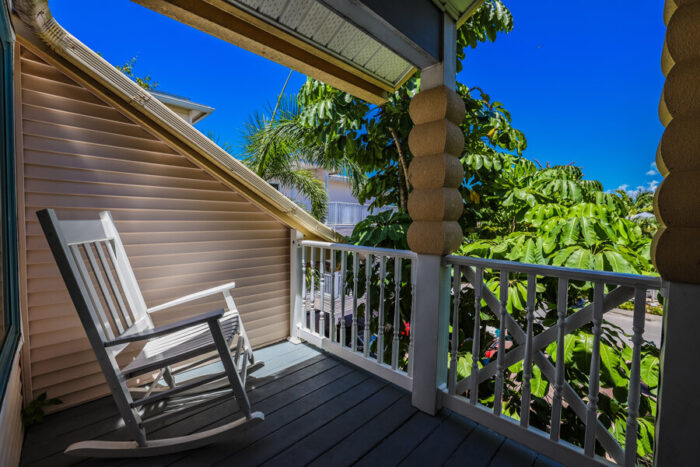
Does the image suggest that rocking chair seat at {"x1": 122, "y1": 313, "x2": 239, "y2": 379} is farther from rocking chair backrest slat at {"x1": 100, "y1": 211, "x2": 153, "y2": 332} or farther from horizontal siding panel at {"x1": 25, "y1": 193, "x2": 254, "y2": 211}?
horizontal siding panel at {"x1": 25, "y1": 193, "x2": 254, "y2": 211}

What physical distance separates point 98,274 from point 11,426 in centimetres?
67

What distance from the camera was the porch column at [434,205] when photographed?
1.72m

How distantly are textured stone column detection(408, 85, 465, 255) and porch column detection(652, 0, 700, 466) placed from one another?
810 mm

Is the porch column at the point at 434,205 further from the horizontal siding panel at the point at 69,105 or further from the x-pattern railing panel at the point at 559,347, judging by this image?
the horizontal siding panel at the point at 69,105

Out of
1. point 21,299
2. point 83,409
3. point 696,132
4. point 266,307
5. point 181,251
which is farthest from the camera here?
point 266,307

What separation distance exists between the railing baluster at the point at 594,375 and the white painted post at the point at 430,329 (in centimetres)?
68

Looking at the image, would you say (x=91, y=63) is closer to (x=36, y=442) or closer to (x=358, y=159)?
(x=36, y=442)

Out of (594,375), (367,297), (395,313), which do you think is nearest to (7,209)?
(367,297)

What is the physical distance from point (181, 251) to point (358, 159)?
2.04 m

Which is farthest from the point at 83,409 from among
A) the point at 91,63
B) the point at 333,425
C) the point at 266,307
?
the point at 91,63

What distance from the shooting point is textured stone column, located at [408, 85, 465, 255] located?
1.71m

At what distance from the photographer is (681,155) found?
104cm

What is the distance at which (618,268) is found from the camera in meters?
1.68

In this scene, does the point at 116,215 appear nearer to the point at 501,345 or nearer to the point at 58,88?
the point at 58,88
